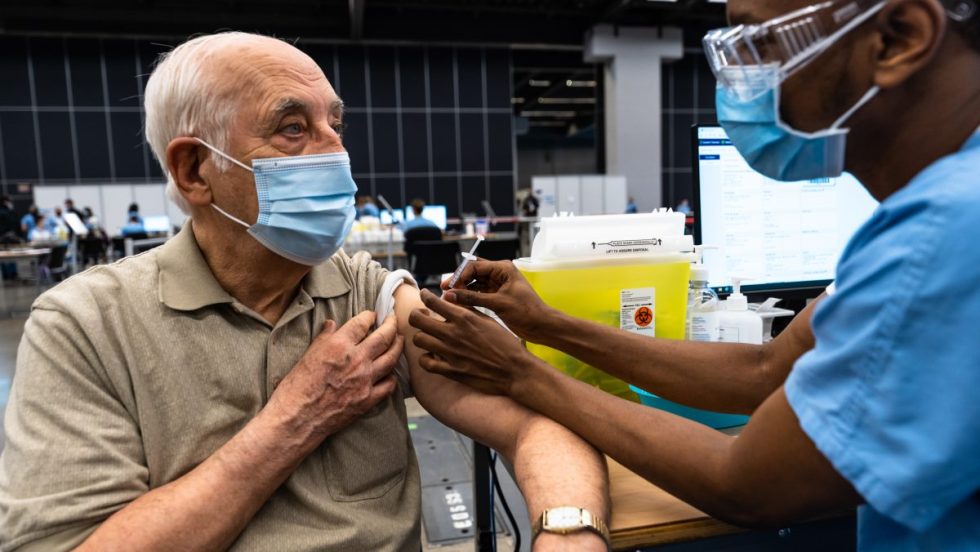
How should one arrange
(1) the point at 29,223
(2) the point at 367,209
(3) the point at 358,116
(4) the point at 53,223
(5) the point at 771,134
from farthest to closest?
1. (3) the point at 358,116
2. (4) the point at 53,223
3. (1) the point at 29,223
4. (2) the point at 367,209
5. (5) the point at 771,134

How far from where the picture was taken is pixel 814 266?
1.57 m

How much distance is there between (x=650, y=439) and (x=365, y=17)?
39.7 ft

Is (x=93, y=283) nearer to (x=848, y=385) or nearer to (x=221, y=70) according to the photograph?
(x=221, y=70)

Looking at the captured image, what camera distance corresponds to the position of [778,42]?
686mm

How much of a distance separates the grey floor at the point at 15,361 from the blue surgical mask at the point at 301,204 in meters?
0.48

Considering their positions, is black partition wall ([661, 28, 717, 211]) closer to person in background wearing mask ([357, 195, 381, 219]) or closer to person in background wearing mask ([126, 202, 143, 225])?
person in background wearing mask ([357, 195, 381, 219])

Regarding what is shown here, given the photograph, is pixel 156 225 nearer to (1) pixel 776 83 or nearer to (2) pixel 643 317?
(2) pixel 643 317

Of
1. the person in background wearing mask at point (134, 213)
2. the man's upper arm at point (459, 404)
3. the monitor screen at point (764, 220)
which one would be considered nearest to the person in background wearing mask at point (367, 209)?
the person in background wearing mask at point (134, 213)

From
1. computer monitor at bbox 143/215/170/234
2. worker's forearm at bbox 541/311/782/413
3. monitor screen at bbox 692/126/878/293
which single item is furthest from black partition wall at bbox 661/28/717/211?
worker's forearm at bbox 541/311/782/413

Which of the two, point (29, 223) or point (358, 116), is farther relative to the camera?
point (358, 116)

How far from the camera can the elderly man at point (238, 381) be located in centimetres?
84

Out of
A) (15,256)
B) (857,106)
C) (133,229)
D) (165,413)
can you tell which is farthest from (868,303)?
(133,229)

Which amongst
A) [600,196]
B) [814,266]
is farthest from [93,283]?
[600,196]

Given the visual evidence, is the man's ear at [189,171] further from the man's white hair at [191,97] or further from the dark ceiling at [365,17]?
the dark ceiling at [365,17]
